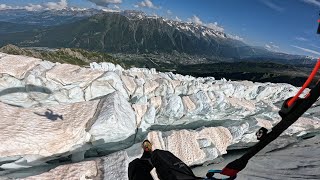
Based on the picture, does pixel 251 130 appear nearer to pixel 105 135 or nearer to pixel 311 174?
A: pixel 311 174

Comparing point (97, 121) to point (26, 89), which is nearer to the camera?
point (97, 121)

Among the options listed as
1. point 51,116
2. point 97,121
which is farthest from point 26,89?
point 97,121

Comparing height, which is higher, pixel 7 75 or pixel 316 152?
pixel 7 75

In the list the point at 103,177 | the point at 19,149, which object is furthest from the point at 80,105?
the point at 103,177

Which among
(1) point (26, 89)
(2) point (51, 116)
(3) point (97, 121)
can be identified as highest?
(1) point (26, 89)

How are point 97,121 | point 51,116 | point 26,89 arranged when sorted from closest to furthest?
point 97,121 < point 51,116 < point 26,89

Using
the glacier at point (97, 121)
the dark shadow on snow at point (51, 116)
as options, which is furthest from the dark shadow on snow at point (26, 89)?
the dark shadow on snow at point (51, 116)

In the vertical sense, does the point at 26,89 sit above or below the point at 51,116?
above

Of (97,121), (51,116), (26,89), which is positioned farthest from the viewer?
(26,89)

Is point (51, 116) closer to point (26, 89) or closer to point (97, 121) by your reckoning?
point (97, 121)

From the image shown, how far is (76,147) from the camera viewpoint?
45.8ft

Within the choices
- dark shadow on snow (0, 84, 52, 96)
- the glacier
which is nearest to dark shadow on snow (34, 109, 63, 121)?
the glacier

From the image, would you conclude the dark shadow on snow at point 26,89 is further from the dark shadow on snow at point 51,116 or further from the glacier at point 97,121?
the dark shadow on snow at point 51,116

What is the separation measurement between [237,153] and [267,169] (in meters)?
4.17
